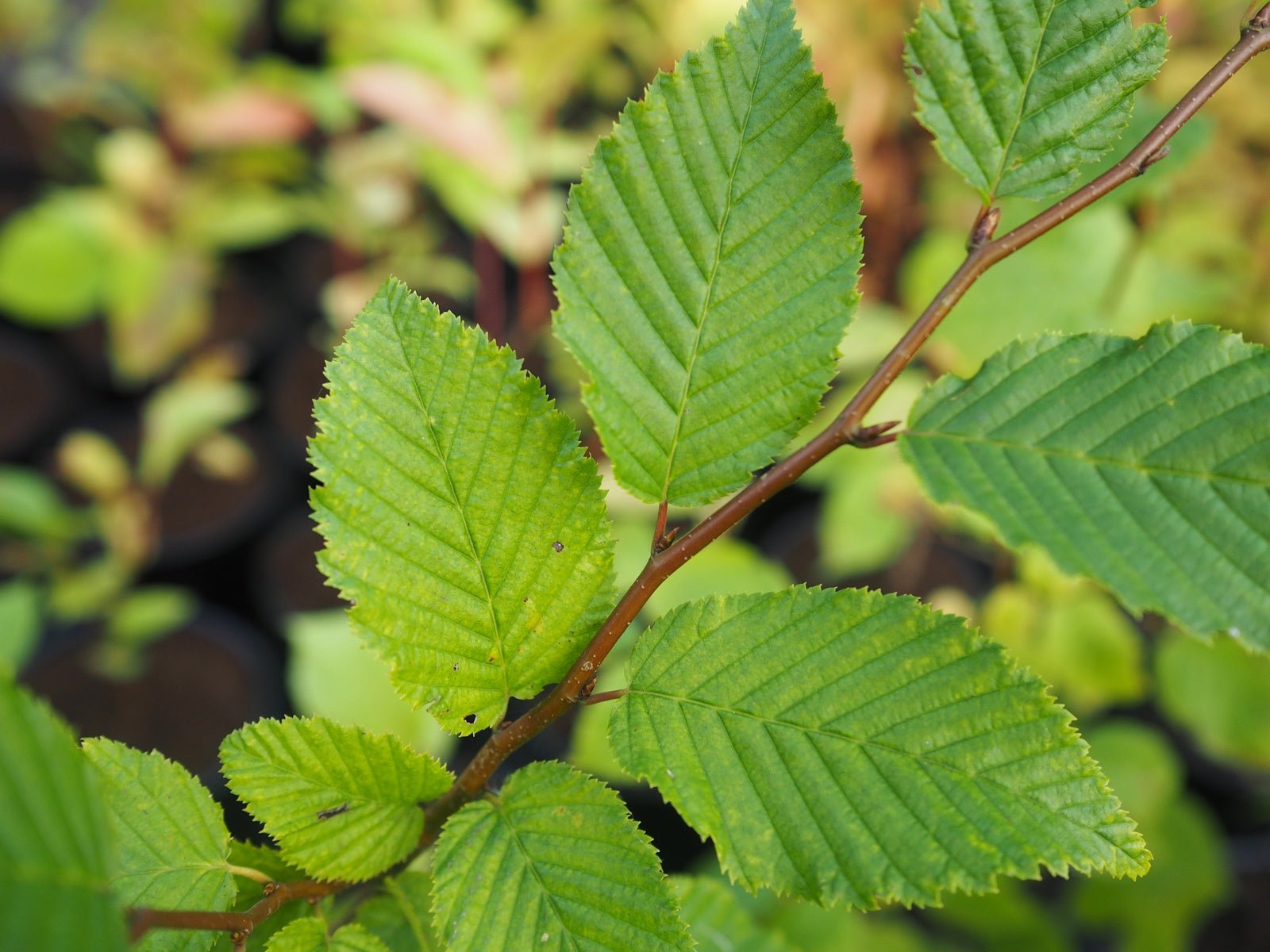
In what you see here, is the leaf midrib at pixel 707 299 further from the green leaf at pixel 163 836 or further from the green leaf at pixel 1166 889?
the green leaf at pixel 1166 889

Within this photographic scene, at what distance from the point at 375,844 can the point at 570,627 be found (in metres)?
0.18

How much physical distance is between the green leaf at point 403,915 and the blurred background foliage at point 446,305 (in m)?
0.57

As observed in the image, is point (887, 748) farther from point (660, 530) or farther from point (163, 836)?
point (163, 836)

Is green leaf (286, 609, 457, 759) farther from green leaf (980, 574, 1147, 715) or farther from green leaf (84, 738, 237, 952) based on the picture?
green leaf (980, 574, 1147, 715)

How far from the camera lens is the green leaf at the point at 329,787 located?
53cm

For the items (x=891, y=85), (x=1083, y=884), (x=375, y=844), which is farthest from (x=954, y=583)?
(x=375, y=844)

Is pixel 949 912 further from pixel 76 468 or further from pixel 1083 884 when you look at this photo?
pixel 76 468

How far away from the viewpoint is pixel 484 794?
59cm

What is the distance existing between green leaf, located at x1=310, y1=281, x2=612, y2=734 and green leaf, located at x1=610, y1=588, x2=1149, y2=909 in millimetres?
72

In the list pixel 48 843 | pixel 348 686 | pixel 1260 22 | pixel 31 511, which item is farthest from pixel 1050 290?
pixel 31 511

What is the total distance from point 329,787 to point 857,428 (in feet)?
1.22

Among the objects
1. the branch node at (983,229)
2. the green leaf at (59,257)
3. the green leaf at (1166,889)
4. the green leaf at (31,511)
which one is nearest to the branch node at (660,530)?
the branch node at (983,229)

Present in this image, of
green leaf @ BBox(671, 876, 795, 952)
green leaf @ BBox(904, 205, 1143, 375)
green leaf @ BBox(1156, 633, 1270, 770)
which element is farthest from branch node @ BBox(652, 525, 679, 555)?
green leaf @ BBox(1156, 633, 1270, 770)

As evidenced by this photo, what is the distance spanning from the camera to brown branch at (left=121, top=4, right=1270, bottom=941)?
1.79 feet
